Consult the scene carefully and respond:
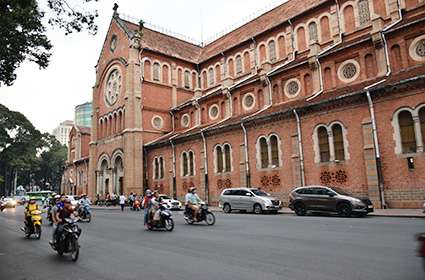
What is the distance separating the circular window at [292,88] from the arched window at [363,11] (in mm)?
7506

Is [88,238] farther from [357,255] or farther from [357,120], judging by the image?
[357,120]

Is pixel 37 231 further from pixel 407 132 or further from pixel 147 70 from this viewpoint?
pixel 147 70

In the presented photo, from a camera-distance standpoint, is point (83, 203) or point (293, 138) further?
point (293, 138)

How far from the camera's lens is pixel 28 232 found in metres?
12.0

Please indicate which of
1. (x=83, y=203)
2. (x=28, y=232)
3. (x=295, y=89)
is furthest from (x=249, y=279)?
(x=295, y=89)

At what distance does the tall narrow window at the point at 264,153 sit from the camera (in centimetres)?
2570

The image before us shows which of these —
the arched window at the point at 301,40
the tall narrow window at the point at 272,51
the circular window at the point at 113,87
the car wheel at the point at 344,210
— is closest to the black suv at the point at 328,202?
the car wheel at the point at 344,210

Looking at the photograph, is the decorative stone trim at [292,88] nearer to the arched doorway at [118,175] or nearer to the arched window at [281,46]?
the arched window at [281,46]

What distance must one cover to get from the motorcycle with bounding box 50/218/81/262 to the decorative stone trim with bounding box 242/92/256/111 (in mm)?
24145

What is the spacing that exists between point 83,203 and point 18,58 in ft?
29.2

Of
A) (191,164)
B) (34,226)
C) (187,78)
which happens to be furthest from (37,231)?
(187,78)

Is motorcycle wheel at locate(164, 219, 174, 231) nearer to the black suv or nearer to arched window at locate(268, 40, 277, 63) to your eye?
the black suv

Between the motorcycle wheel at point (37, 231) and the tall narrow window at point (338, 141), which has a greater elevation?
the tall narrow window at point (338, 141)

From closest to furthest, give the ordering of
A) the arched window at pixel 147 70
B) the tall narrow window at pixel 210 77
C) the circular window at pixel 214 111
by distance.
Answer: the circular window at pixel 214 111
the arched window at pixel 147 70
the tall narrow window at pixel 210 77
